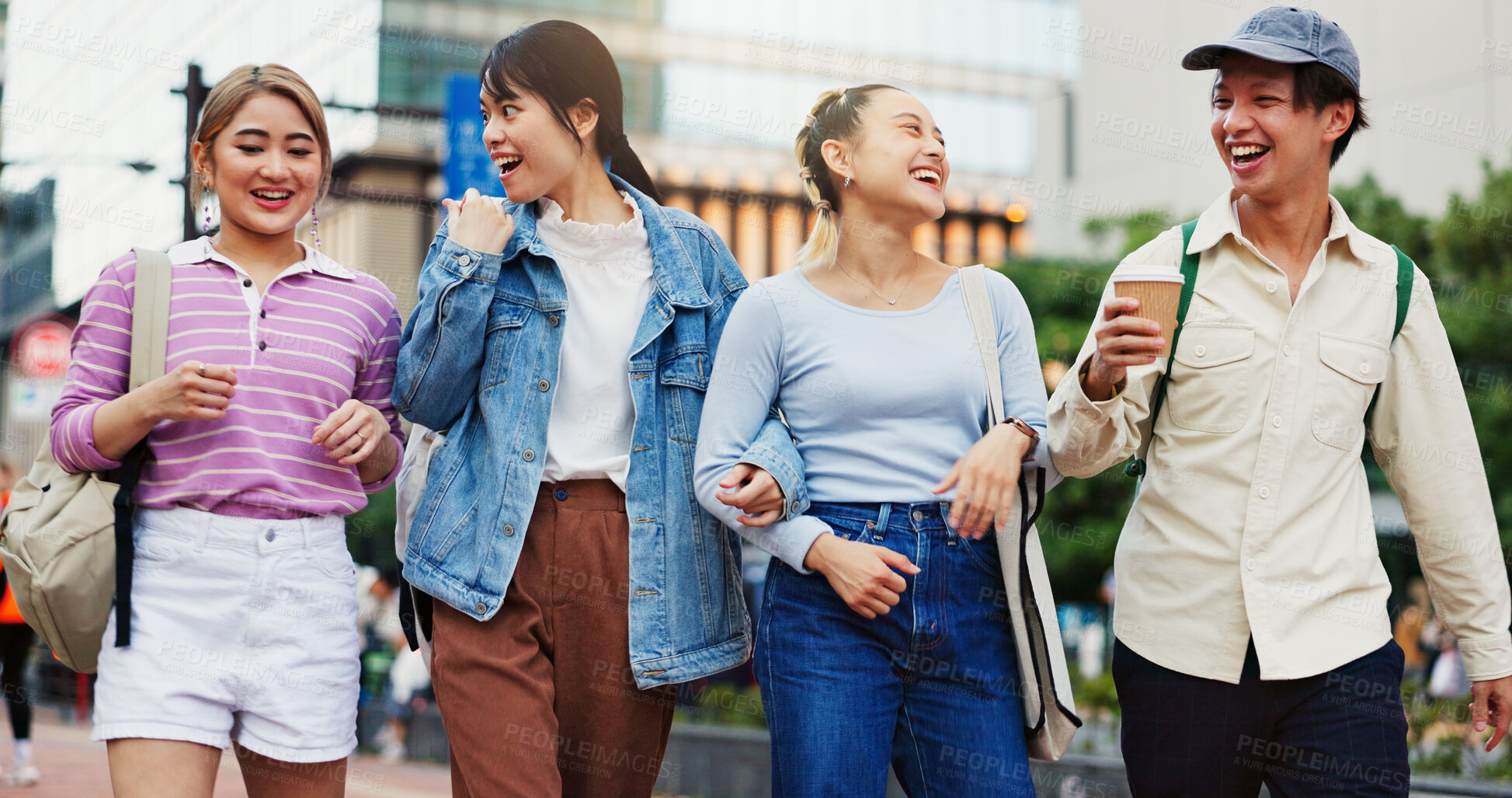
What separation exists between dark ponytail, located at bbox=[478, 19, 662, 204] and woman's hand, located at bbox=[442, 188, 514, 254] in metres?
0.26

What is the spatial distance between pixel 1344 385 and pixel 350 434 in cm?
216

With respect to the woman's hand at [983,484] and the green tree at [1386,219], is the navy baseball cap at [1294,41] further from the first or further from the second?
the green tree at [1386,219]

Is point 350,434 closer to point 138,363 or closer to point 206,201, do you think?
point 138,363

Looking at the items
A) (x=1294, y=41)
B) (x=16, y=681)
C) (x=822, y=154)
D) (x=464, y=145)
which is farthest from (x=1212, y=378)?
(x=16, y=681)

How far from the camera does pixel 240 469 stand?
2.81 meters

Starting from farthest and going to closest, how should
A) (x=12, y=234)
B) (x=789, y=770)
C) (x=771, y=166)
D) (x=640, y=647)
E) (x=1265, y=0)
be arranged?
(x=12, y=234) → (x=771, y=166) → (x=1265, y=0) → (x=640, y=647) → (x=789, y=770)

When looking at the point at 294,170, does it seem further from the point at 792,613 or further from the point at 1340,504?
the point at 1340,504

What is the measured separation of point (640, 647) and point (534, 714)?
272 mm

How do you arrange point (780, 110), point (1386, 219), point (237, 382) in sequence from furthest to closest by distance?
point (780, 110) → point (1386, 219) → point (237, 382)

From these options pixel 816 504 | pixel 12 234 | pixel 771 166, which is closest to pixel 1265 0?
pixel 771 166

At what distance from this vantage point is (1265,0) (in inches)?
1082

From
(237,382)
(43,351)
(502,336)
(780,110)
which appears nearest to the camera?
(237,382)

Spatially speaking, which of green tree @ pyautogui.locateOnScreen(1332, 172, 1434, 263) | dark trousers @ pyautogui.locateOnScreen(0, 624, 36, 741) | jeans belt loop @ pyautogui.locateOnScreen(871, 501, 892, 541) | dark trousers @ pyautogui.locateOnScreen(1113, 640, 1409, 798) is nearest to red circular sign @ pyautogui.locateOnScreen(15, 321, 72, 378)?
dark trousers @ pyautogui.locateOnScreen(0, 624, 36, 741)

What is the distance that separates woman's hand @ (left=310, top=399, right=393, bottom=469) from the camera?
2801 millimetres
